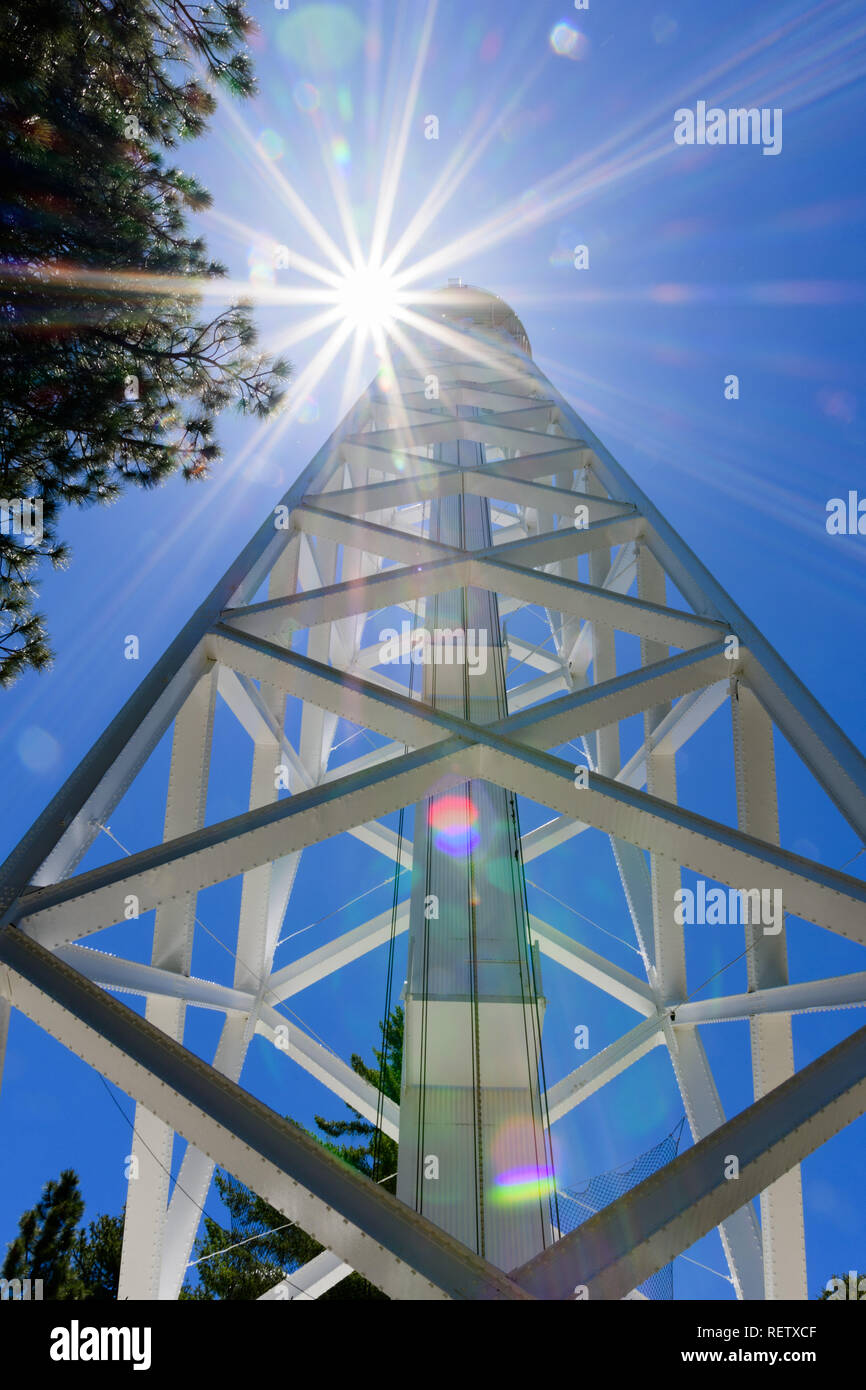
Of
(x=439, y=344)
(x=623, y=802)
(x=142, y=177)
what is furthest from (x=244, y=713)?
(x=439, y=344)

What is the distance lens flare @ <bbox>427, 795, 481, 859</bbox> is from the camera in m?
5.42

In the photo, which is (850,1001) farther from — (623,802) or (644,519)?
(644,519)

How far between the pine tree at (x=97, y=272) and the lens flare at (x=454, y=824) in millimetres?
3115

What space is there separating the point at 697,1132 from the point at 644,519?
12.7 ft

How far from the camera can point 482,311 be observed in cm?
1402

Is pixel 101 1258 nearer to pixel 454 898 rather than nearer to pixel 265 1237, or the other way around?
pixel 265 1237

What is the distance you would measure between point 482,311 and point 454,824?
35.9 ft

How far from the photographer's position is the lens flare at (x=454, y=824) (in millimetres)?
5422
